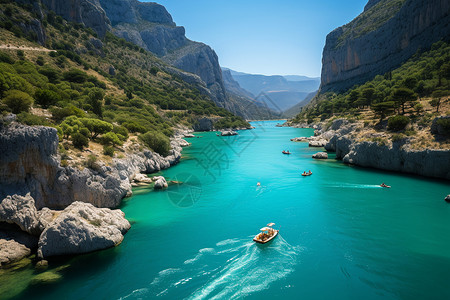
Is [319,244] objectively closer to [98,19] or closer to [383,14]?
[98,19]

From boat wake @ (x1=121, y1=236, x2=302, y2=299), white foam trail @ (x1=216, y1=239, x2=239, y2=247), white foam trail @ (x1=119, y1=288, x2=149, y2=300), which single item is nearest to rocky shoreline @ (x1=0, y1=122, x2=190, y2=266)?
white foam trail @ (x1=119, y1=288, x2=149, y2=300)

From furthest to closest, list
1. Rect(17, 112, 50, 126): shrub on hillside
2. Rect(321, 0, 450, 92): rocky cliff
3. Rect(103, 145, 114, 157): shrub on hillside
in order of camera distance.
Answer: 1. Rect(321, 0, 450, 92): rocky cliff
2. Rect(103, 145, 114, 157): shrub on hillside
3. Rect(17, 112, 50, 126): shrub on hillside

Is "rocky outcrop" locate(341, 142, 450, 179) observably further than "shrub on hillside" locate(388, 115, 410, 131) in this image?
No

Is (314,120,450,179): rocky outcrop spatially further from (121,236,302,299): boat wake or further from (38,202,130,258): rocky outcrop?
(38,202,130,258): rocky outcrop

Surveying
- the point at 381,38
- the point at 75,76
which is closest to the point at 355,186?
the point at 75,76

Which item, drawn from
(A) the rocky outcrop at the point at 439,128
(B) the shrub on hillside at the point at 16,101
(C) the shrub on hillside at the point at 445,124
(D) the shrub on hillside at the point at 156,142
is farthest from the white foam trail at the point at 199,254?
(A) the rocky outcrop at the point at 439,128

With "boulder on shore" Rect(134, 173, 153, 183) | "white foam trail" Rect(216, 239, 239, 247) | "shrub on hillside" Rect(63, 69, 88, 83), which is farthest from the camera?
"shrub on hillside" Rect(63, 69, 88, 83)
